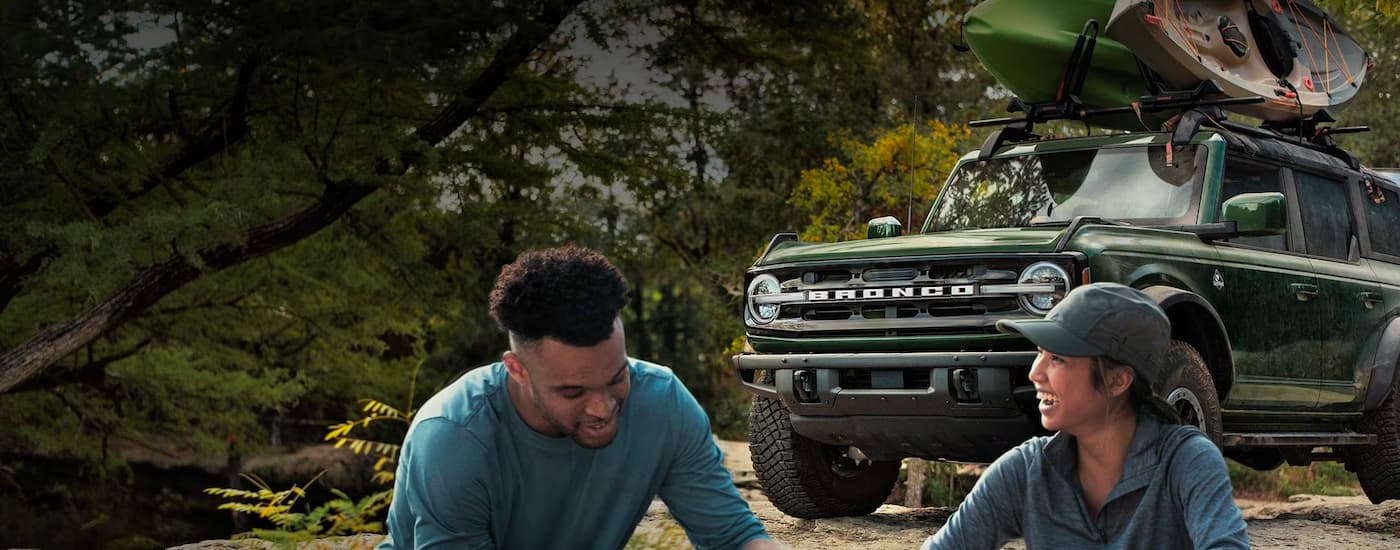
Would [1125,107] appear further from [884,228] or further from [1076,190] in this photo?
[884,228]

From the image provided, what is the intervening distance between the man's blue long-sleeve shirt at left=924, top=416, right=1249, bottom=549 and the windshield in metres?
4.28

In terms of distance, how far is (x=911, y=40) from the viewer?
2309 cm

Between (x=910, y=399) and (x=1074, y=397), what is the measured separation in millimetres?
3310

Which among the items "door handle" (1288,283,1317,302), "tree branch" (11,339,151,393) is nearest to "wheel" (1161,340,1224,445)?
"door handle" (1288,283,1317,302)

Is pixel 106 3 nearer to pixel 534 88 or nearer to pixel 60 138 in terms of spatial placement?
pixel 60 138

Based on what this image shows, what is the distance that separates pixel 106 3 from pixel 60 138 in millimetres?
1313

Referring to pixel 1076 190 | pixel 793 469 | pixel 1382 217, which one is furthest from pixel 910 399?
pixel 1382 217

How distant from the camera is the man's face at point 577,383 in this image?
3.25m

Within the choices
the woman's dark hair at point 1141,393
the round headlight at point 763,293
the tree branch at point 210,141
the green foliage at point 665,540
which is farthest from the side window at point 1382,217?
the tree branch at point 210,141

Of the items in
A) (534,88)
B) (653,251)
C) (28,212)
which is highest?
(534,88)

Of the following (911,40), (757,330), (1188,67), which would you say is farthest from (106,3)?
(911,40)

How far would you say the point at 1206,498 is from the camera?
3209mm

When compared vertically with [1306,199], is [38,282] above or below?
below

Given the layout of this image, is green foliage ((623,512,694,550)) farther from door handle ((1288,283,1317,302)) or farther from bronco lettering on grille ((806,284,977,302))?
door handle ((1288,283,1317,302))
